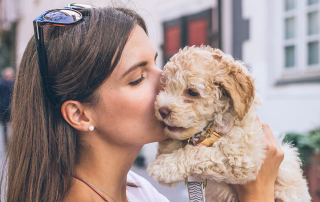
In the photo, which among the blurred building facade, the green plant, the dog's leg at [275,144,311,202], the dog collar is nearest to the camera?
the dog collar

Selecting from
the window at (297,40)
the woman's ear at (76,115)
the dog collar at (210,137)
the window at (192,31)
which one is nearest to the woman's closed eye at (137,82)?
the woman's ear at (76,115)

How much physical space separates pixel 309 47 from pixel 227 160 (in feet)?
18.7

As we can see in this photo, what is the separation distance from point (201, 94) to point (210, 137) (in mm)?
313

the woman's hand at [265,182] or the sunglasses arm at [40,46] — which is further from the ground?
the sunglasses arm at [40,46]

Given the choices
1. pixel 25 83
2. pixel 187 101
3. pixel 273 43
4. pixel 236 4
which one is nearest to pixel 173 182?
pixel 187 101

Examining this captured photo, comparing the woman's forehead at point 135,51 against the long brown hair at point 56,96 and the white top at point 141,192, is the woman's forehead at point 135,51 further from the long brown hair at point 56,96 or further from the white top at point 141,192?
the white top at point 141,192

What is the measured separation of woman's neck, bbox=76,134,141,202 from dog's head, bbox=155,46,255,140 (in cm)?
38

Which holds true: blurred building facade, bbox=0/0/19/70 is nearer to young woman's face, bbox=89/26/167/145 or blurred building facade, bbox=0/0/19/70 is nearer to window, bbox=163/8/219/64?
window, bbox=163/8/219/64

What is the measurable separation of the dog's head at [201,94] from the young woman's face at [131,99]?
9 centimetres

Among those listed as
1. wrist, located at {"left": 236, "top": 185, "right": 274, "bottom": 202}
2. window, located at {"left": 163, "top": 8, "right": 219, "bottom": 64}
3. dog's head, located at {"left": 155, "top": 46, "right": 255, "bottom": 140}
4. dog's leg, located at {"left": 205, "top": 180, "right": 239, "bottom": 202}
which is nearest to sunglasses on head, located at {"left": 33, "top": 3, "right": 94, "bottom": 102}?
dog's head, located at {"left": 155, "top": 46, "right": 255, "bottom": 140}

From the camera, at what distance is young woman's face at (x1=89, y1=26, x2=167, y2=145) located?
194cm

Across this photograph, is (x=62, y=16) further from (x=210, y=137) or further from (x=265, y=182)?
(x=265, y=182)

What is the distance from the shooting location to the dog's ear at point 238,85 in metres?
2.06

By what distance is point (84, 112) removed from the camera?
1990 mm
